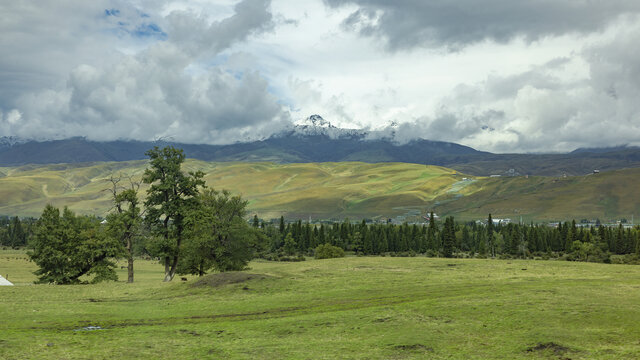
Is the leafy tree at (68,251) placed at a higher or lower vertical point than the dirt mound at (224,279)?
higher

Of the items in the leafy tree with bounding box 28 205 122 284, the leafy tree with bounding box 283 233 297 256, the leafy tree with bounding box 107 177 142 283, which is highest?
the leafy tree with bounding box 107 177 142 283

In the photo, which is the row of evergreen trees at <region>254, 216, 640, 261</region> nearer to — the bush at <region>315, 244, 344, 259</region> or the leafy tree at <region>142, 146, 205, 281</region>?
the bush at <region>315, 244, 344, 259</region>

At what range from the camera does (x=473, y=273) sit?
200ft

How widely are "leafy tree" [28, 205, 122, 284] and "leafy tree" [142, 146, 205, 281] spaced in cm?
607

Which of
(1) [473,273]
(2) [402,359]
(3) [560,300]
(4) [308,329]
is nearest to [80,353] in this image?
(4) [308,329]

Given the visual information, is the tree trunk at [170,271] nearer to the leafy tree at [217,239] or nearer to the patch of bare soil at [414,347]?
the leafy tree at [217,239]

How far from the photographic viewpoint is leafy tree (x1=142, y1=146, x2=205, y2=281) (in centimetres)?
6544

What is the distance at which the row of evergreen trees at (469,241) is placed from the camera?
5955 inches

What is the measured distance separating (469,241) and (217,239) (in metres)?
146

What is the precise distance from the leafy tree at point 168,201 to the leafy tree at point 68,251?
19.9 ft

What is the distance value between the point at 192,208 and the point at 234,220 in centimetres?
980

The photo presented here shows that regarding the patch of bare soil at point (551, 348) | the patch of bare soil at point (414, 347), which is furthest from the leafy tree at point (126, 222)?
A: the patch of bare soil at point (551, 348)

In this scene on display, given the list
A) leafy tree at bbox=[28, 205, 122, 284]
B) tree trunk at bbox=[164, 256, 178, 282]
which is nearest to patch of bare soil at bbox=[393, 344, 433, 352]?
tree trunk at bbox=[164, 256, 178, 282]

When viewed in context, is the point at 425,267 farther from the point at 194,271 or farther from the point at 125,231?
the point at 125,231
